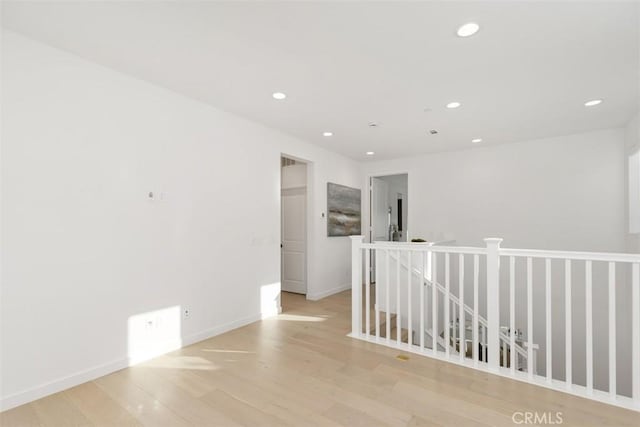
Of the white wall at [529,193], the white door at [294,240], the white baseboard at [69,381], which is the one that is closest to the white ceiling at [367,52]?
the white wall at [529,193]

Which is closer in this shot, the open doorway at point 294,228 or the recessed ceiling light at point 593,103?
the recessed ceiling light at point 593,103

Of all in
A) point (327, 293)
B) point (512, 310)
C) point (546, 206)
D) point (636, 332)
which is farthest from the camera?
point (327, 293)

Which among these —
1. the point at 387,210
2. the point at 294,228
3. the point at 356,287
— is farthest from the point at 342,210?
the point at 356,287

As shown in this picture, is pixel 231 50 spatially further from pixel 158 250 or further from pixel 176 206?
pixel 158 250

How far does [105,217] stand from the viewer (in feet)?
8.34

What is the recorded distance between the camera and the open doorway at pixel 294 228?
5.39m

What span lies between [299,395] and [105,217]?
6.87ft

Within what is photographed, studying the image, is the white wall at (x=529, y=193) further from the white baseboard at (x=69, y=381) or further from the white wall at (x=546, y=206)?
the white baseboard at (x=69, y=381)

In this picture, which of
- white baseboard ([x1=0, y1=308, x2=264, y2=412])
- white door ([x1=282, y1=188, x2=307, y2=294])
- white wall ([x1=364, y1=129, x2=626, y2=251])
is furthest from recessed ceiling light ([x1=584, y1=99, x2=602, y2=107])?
white baseboard ([x1=0, y1=308, x2=264, y2=412])

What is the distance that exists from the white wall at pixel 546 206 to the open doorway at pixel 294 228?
2.17 metres

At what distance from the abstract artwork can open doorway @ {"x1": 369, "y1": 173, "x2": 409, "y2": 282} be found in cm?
39

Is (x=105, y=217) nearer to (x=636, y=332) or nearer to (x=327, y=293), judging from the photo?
(x=327, y=293)

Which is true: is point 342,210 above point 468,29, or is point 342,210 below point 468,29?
below
